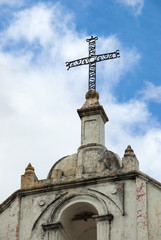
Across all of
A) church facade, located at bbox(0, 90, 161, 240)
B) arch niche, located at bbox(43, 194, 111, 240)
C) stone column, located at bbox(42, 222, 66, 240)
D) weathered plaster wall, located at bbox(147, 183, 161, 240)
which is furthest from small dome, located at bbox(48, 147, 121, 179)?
stone column, located at bbox(42, 222, 66, 240)

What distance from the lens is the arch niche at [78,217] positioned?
2216 cm

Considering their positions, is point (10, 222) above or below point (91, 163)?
below

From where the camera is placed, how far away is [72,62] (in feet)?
86.5

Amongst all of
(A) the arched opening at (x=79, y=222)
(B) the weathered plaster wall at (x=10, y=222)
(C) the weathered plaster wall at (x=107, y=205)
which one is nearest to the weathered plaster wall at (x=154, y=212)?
(C) the weathered plaster wall at (x=107, y=205)

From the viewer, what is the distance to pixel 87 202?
2273 cm

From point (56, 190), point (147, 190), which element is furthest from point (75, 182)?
point (147, 190)

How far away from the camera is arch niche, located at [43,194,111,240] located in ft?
72.7

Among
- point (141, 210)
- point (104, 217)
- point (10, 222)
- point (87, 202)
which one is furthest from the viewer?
point (10, 222)

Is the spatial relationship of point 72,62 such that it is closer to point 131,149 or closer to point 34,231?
point 131,149

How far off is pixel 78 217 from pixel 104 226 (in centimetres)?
145

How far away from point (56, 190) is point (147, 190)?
2647 millimetres

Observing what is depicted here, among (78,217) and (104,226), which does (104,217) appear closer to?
(104,226)

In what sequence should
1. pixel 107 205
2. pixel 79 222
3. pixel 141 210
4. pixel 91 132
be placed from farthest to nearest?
pixel 91 132 < pixel 79 222 < pixel 107 205 < pixel 141 210

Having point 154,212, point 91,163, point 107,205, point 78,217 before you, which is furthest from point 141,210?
point 91,163
